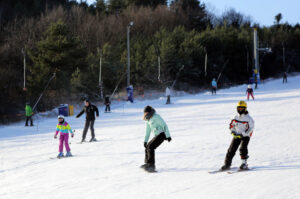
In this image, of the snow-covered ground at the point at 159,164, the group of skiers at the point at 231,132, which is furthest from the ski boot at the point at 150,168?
the snow-covered ground at the point at 159,164

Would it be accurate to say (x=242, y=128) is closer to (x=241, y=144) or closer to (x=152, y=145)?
(x=241, y=144)

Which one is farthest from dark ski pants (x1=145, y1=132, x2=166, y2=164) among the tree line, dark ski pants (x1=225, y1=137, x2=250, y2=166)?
the tree line

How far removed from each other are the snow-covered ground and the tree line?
44.7 ft

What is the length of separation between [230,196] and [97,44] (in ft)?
145

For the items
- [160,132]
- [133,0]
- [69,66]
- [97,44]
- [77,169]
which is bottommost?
[77,169]

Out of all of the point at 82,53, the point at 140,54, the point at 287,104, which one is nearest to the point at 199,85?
the point at 140,54

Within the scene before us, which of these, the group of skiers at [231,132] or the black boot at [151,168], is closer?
the group of skiers at [231,132]

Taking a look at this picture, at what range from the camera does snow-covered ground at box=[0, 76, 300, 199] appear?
6801 millimetres

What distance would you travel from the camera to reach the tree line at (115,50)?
32.1m

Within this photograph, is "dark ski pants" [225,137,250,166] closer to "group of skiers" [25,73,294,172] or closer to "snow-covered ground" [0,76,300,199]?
"group of skiers" [25,73,294,172]

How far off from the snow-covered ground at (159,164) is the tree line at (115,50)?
13.6 m

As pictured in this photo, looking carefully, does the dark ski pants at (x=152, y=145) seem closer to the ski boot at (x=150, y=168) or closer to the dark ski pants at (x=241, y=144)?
the ski boot at (x=150, y=168)

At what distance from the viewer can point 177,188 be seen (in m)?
6.92

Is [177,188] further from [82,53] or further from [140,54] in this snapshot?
[140,54]
